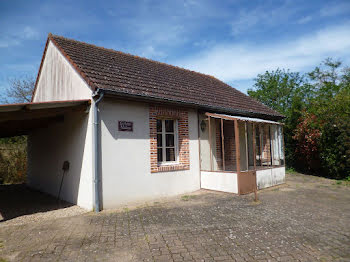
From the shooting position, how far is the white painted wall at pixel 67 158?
652cm

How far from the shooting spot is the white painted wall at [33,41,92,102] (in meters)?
7.13

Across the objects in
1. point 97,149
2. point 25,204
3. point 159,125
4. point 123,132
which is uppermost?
point 159,125

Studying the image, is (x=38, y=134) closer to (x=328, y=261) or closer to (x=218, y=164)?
(x=218, y=164)

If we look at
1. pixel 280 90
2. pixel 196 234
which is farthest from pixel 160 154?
pixel 280 90

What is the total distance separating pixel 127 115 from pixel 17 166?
9.69 metres

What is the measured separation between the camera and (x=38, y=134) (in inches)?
401

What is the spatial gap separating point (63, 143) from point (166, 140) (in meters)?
3.37

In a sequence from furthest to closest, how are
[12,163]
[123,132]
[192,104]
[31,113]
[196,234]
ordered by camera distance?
[12,163] < [192,104] < [123,132] < [31,113] < [196,234]

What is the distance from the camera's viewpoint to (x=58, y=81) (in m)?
8.54

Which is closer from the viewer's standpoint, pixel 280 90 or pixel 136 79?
pixel 136 79

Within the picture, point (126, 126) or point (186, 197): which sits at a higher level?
point (126, 126)

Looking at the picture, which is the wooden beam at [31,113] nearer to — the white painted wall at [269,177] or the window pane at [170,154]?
the window pane at [170,154]

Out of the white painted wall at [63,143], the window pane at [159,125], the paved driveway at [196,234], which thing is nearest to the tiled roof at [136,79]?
the white painted wall at [63,143]

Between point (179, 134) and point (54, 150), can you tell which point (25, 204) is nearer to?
point (54, 150)
